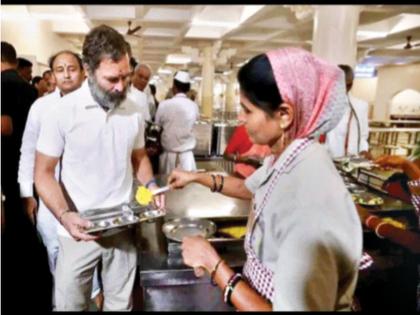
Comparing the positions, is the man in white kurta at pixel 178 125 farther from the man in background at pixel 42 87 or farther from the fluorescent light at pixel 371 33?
the fluorescent light at pixel 371 33

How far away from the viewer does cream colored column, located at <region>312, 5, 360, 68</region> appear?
3.83 meters

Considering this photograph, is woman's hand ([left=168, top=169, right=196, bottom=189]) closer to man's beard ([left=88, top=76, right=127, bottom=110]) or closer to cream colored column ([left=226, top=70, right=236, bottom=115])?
man's beard ([left=88, top=76, right=127, bottom=110])

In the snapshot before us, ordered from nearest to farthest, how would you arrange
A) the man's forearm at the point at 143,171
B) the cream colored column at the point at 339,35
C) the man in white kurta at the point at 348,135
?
1. the man's forearm at the point at 143,171
2. the man in white kurta at the point at 348,135
3. the cream colored column at the point at 339,35

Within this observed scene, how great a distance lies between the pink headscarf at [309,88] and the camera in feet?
2.71

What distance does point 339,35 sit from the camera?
383 centimetres

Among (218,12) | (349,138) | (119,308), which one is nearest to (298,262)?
(119,308)

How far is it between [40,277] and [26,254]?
0.24 m

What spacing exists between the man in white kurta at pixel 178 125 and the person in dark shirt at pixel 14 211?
1.51 meters

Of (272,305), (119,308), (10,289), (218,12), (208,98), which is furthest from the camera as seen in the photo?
(208,98)

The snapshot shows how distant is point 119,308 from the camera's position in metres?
1.70

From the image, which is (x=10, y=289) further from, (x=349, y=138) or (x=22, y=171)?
(x=349, y=138)

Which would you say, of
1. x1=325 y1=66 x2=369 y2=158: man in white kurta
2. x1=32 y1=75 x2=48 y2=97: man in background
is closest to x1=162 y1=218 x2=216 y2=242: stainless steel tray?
x1=325 y1=66 x2=369 y2=158: man in white kurta

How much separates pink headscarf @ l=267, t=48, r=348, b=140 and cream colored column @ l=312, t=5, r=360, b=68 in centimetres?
321

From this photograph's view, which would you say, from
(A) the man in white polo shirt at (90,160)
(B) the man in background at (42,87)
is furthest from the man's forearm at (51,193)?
(B) the man in background at (42,87)
